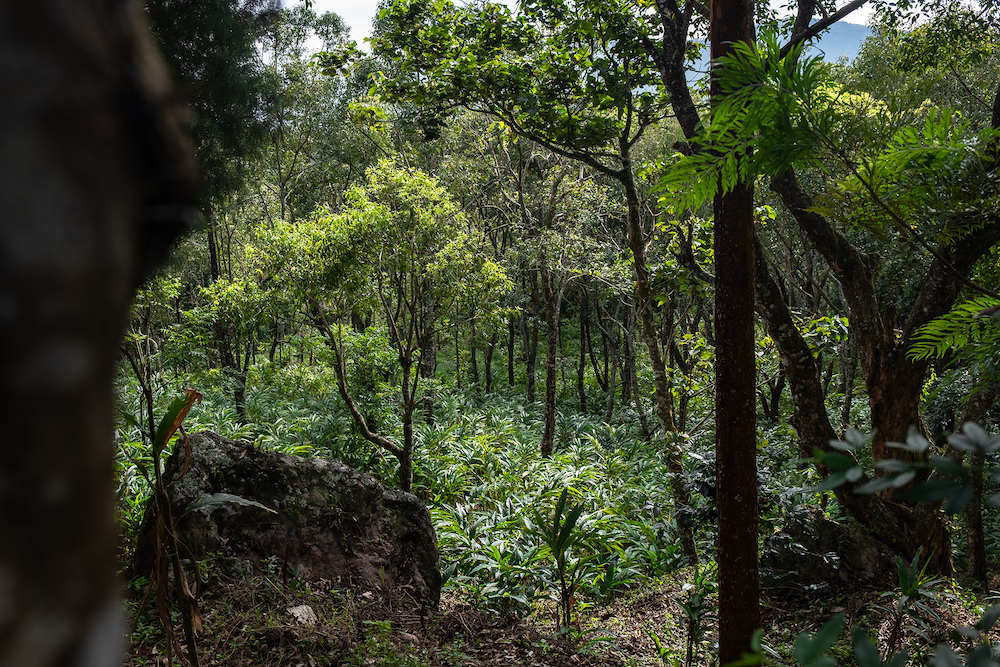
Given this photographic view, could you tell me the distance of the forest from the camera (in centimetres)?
227

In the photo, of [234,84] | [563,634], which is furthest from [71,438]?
[234,84]

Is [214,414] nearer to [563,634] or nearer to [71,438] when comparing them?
[563,634]

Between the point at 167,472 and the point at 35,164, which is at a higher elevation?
the point at 35,164

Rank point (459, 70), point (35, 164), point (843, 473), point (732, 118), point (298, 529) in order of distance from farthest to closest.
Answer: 1. point (459, 70)
2. point (298, 529)
3. point (732, 118)
4. point (843, 473)
5. point (35, 164)

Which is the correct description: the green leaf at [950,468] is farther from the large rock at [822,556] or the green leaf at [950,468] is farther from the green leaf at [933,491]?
the large rock at [822,556]

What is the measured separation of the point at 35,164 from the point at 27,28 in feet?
0.26

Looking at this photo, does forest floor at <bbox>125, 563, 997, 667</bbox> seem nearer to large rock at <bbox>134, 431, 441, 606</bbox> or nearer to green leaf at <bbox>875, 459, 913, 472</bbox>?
large rock at <bbox>134, 431, 441, 606</bbox>

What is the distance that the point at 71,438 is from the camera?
0.35 meters

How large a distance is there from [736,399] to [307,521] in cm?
359

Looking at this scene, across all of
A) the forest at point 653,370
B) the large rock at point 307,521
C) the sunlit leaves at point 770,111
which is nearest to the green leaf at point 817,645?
the forest at point 653,370

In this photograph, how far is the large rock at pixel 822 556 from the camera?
15.6 ft

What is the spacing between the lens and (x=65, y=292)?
34 centimetres

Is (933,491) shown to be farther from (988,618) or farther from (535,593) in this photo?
(535,593)

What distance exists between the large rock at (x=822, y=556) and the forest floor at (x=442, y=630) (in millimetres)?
139
